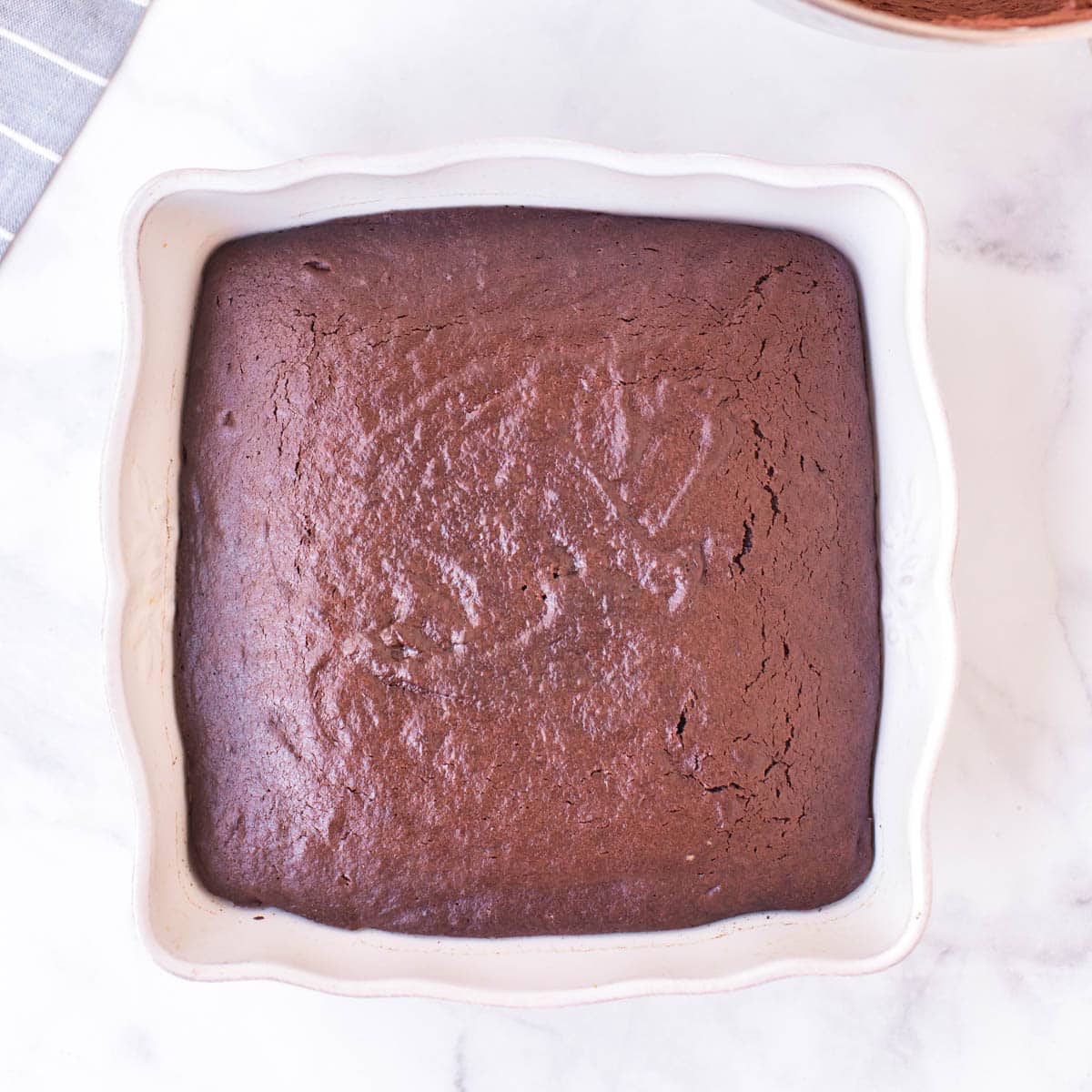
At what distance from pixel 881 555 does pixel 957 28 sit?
0.60 metres

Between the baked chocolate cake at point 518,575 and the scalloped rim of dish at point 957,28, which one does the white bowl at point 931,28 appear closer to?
the scalloped rim of dish at point 957,28

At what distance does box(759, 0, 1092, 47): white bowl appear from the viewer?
103 centimetres

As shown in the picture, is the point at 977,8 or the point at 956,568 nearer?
the point at 977,8

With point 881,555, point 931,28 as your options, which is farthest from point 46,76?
point 881,555

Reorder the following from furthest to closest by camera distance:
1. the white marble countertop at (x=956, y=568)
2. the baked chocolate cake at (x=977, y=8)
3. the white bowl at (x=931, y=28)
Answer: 1. the white marble countertop at (x=956, y=568)
2. the baked chocolate cake at (x=977, y=8)
3. the white bowl at (x=931, y=28)

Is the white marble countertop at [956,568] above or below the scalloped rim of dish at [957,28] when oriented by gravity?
below

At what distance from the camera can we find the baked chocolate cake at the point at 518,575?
1.15 meters

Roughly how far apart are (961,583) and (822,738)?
0.35 m

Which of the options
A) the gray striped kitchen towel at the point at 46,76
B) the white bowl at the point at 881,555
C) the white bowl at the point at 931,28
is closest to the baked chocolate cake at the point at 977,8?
the white bowl at the point at 931,28

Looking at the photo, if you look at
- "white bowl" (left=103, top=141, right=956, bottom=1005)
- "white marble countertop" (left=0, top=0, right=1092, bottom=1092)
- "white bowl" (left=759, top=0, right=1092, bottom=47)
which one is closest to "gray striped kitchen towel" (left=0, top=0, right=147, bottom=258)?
"white marble countertop" (left=0, top=0, right=1092, bottom=1092)

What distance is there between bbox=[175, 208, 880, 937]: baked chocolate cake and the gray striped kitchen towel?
369 millimetres

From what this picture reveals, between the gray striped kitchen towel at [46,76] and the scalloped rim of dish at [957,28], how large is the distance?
94cm

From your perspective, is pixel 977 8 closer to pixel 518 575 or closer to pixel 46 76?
pixel 518 575

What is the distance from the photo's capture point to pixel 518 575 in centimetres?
115
